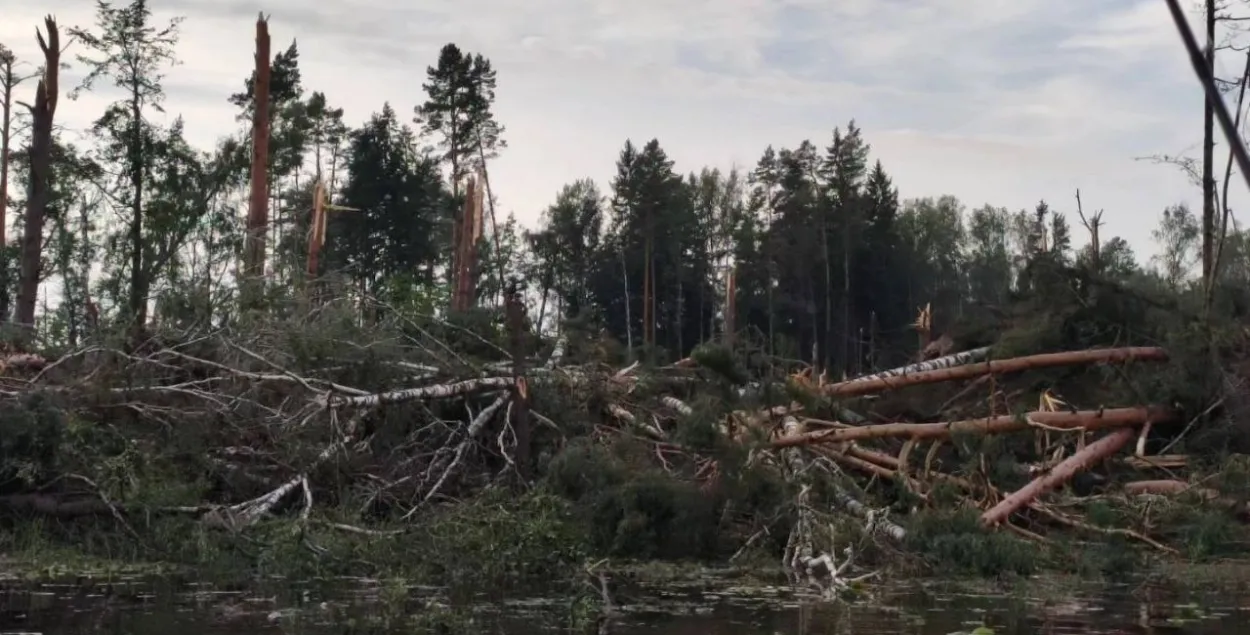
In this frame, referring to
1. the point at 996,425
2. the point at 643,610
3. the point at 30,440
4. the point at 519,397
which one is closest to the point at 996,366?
the point at 996,425

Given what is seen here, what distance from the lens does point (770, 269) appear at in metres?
46.9

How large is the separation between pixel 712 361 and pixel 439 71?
104 feet

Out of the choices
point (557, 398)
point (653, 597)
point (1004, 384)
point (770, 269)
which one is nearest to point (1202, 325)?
point (1004, 384)

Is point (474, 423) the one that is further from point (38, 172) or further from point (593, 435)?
point (38, 172)

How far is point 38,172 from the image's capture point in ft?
62.4

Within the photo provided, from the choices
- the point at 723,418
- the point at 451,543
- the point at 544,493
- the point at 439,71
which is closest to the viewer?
the point at 451,543

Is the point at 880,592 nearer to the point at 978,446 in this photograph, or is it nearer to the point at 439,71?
the point at 978,446

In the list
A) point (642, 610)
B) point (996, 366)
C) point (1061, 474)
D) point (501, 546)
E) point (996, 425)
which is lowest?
point (642, 610)

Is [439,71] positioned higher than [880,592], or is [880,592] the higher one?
[439,71]

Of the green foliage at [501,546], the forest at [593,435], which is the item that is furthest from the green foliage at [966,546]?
the green foliage at [501,546]

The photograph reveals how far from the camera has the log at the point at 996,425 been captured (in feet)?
33.1

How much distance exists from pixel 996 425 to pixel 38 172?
15068mm

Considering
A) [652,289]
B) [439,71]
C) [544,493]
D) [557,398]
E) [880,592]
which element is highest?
[439,71]

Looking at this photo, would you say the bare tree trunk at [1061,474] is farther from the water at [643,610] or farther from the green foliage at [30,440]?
the green foliage at [30,440]
